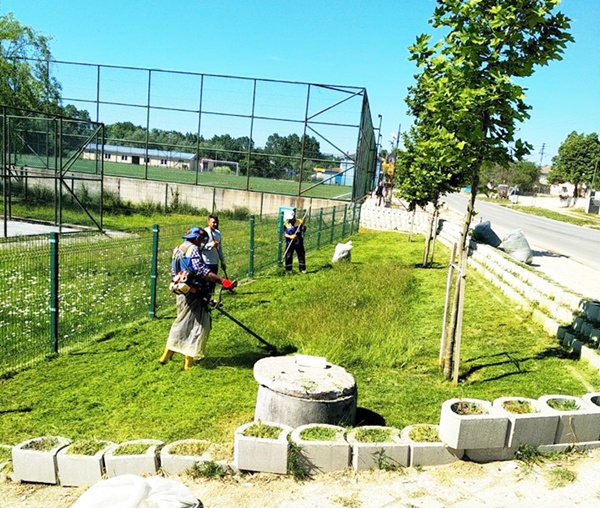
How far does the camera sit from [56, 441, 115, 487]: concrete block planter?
384 centimetres

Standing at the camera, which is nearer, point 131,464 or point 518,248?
point 131,464

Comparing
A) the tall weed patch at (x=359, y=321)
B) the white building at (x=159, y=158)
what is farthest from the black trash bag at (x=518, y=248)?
the white building at (x=159, y=158)

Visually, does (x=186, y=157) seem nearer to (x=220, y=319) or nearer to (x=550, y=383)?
(x=220, y=319)

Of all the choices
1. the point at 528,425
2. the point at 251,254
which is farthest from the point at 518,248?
the point at 528,425

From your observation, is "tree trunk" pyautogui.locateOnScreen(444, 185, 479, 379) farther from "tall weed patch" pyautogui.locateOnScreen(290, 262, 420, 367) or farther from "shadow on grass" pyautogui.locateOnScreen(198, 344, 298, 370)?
"shadow on grass" pyautogui.locateOnScreen(198, 344, 298, 370)

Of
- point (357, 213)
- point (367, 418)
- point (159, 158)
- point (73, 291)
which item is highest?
point (159, 158)

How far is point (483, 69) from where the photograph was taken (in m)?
5.62

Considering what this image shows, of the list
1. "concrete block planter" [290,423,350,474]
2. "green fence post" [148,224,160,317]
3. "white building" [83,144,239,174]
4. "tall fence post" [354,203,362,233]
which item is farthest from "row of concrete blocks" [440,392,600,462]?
"white building" [83,144,239,174]

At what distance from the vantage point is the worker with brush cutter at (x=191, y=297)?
6.25m

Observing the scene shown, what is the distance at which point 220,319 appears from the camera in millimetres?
8500

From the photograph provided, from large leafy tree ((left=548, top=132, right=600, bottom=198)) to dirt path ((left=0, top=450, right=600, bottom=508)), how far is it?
67.2 metres

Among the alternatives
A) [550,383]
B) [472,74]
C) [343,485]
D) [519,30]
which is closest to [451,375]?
[550,383]

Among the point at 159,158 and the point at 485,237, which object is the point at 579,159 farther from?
the point at 485,237

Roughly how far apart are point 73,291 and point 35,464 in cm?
505
